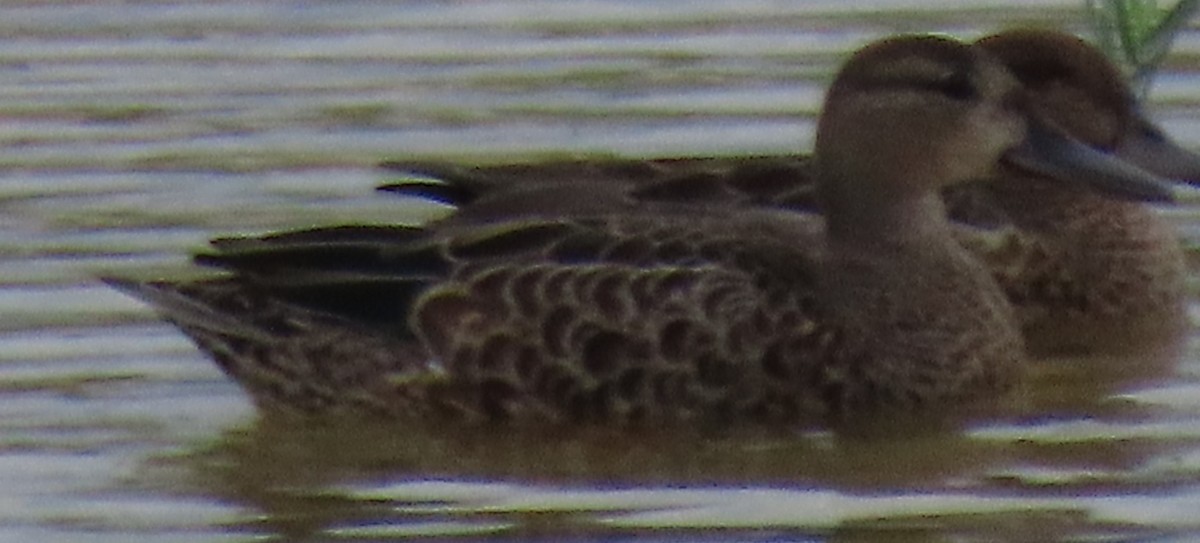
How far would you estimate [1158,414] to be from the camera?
29.4 ft

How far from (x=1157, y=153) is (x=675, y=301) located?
5.94 feet

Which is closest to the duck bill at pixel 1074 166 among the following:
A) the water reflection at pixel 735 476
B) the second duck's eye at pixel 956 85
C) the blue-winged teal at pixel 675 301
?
the blue-winged teal at pixel 675 301

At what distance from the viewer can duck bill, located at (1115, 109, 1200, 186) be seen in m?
10.2

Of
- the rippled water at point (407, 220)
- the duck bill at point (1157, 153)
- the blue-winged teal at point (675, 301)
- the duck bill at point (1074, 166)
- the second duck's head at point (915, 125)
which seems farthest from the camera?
the duck bill at point (1157, 153)

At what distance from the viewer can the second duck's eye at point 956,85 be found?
9523 mm

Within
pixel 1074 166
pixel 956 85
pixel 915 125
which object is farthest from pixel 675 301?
pixel 1074 166

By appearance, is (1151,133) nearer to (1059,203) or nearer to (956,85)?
(1059,203)

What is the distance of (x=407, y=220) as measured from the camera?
35.4ft

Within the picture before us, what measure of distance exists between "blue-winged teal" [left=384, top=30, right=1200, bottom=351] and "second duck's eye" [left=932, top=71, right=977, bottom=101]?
1.46 feet

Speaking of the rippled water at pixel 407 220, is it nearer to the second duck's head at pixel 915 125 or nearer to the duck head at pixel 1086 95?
the duck head at pixel 1086 95

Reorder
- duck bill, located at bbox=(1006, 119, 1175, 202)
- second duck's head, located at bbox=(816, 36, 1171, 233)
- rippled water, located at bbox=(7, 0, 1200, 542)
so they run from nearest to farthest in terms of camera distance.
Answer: rippled water, located at bbox=(7, 0, 1200, 542) → second duck's head, located at bbox=(816, 36, 1171, 233) → duck bill, located at bbox=(1006, 119, 1175, 202)

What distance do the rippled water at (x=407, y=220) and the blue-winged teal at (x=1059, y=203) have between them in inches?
13.2

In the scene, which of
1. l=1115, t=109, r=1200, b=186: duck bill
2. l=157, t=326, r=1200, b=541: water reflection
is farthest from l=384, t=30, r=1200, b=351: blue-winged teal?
l=157, t=326, r=1200, b=541: water reflection

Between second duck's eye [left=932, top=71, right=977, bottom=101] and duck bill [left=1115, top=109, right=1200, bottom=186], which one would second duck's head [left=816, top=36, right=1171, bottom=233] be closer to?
second duck's eye [left=932, top=71, right=977, bottom=101]
